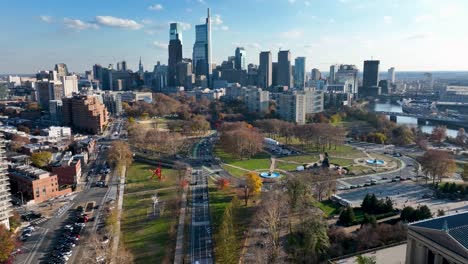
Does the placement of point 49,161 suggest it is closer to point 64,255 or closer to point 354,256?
point 64,255

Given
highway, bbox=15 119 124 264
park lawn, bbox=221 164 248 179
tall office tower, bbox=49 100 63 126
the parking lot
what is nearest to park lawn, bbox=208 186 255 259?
park lawn, bbox=221 164 248 179

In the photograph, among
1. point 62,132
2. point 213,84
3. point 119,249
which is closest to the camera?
point 119,249

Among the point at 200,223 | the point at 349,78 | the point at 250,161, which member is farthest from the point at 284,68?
the point at 200,223

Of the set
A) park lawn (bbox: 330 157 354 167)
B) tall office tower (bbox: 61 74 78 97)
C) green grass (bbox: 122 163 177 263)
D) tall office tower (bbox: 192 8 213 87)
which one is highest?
tall office tower (bbox: 192 8 213 87)

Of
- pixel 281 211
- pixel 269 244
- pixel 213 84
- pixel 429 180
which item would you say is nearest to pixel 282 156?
pixel 429 180

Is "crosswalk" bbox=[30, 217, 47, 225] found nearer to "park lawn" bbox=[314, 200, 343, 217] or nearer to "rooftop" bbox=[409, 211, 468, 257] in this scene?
"park lawn" bbox=[314, 200, 343, 217]

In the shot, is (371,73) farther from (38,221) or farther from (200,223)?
(38,221)
